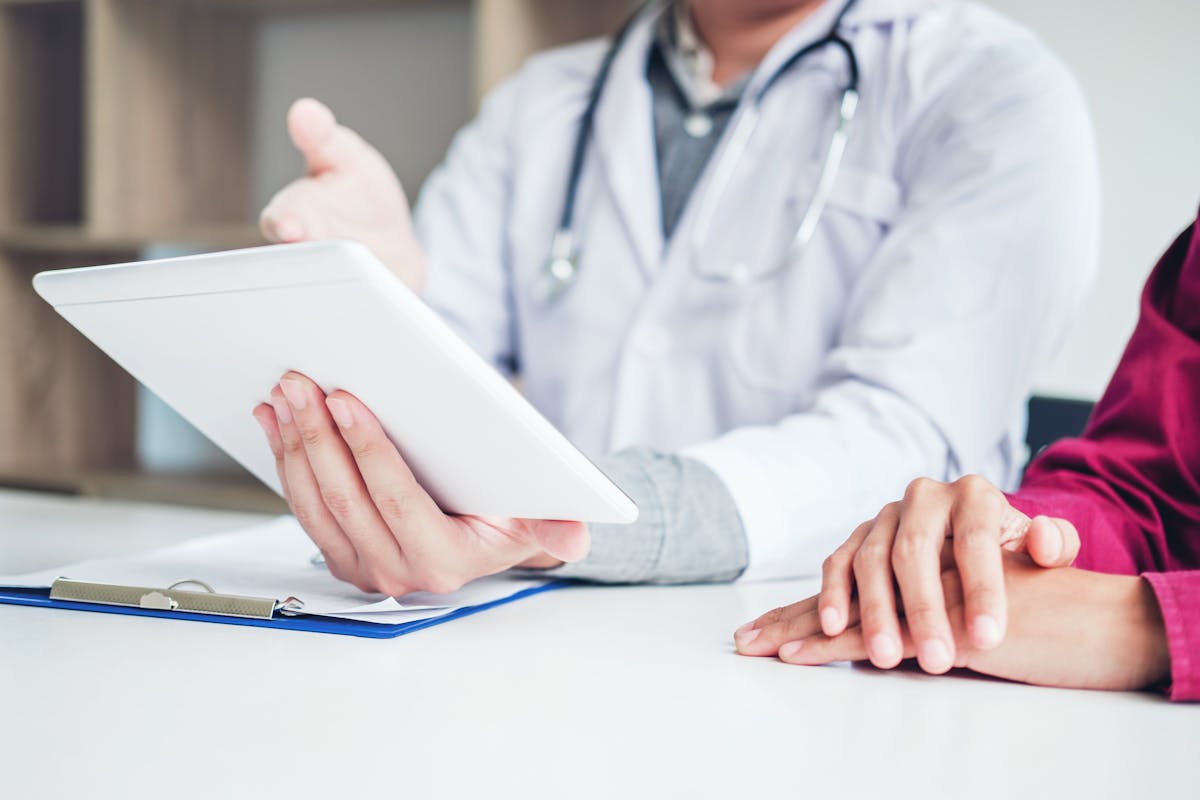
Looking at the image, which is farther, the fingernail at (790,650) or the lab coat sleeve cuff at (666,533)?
the lab coat sleeve cuff at (666,533)

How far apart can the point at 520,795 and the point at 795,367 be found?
0.79 m

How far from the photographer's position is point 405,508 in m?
0.61

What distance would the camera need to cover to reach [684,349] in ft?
3.81

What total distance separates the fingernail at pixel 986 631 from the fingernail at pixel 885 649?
0.04 meters

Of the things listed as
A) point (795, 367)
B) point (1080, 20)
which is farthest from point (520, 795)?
point (1080, 20)

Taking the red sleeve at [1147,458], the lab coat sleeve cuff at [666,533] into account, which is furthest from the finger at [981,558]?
the lab coat sleeve cuff at [666,533]

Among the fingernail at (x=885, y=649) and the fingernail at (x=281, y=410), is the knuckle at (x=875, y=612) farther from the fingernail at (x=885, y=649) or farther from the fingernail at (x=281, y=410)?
the fingernail at (x=281, y=410)

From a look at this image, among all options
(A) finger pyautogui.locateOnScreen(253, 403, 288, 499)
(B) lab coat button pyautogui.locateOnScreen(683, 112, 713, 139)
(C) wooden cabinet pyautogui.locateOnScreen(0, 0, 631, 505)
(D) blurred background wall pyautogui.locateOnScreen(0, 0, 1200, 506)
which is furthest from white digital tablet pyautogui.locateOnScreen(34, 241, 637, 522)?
(C) wooden cabinet pyautogui.locateOnScreen(0, 0, 631, 505)

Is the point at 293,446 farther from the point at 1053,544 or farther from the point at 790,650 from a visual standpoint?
the point at 1053,544

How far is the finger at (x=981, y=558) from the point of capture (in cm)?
51

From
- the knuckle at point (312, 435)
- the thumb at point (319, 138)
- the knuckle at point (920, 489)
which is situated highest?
the thumb at point (319, 138)

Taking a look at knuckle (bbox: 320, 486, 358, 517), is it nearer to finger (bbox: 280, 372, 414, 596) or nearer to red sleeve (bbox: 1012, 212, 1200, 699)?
finger (bbox: 280, 372, 414, 596)

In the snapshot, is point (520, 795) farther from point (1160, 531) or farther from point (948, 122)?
point (948, 122)

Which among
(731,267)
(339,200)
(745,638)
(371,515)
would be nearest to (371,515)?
(371,515)
